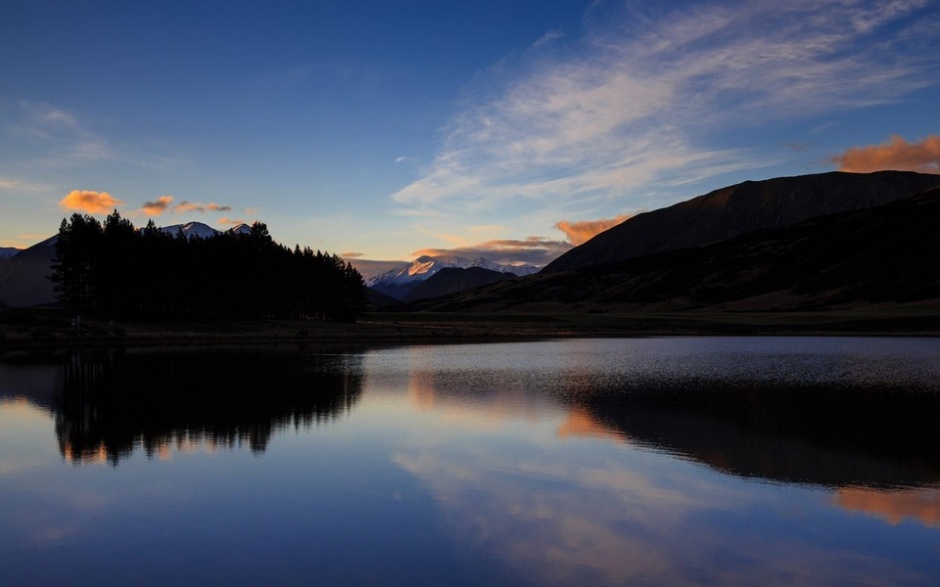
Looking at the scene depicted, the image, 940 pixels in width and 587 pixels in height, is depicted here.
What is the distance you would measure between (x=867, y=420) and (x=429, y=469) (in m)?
21.4

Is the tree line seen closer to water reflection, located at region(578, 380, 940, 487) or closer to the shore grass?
the shore grass

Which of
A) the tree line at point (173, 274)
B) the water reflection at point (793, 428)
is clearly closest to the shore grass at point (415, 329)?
the tree line at point (173, 274)

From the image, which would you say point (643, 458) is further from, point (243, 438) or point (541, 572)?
point (243, 438)

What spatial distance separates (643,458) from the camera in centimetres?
2466

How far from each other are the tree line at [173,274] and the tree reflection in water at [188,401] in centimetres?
4439

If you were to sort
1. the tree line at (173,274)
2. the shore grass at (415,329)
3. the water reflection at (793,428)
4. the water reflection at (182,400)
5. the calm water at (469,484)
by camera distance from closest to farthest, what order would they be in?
the calm water at (469,484) → the water reflection at (793,428) → the water reflection at (182,400) → the shore grass at (415,329) → the tree line at (173,274)

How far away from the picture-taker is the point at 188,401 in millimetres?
37750

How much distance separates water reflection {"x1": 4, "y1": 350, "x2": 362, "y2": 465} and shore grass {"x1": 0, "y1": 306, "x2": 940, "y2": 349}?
23.9 m

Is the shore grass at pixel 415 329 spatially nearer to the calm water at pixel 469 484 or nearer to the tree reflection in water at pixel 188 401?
the tree reflection in water at pixel 188 401

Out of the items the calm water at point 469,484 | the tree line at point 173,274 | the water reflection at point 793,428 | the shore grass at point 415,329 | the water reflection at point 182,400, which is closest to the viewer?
the calm water at point 469,484

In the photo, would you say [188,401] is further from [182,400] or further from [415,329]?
[415,329]

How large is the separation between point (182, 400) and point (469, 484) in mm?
23048

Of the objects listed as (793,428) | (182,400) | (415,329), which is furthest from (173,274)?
(793,428)

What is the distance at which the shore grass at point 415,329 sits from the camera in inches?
3396
